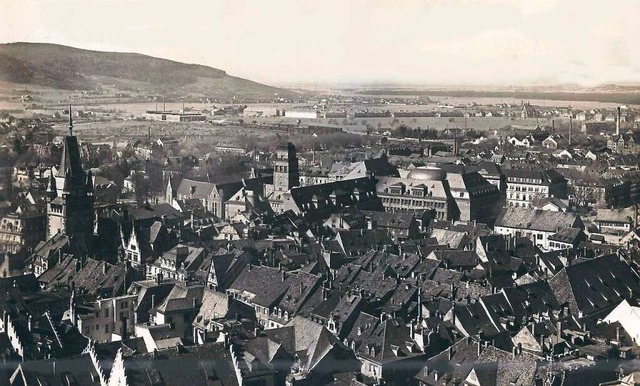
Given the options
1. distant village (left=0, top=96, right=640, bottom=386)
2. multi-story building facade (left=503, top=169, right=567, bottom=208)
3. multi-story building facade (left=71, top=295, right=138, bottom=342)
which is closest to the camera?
distant village (left=0, top=96, right=640, bottom=386)

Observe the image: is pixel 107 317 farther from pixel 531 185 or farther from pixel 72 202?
pixel 531 185

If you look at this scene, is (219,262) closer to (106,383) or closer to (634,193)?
(106,383)

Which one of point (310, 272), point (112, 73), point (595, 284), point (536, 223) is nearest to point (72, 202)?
point (310, 272)

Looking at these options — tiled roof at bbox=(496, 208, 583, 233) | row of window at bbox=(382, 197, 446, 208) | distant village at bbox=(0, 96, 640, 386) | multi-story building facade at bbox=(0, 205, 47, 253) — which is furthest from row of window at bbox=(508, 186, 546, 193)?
multi-story building facade at bbox=(0, 205, 47, 253)

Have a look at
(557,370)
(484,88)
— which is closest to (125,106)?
(484,88)

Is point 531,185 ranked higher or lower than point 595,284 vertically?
higher

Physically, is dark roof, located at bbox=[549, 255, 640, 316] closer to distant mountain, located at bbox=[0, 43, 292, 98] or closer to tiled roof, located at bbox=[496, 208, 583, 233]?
tiled roof, located at bbox=[496, 208, 583, 233]

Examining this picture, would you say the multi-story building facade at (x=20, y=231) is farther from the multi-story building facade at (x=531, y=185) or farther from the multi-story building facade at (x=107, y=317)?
the multi-story building facade at (x=531, y=185)
